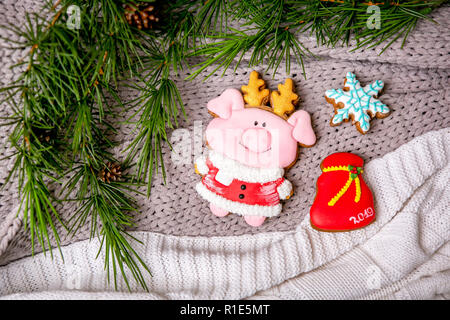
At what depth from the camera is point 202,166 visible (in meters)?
0.83

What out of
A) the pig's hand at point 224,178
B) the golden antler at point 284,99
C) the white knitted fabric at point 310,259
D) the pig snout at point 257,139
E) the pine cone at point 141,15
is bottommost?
the white knitted fabric at point 310,259

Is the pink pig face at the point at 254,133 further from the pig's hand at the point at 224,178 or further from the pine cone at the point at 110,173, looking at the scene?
the pine cone at the point at 110,173

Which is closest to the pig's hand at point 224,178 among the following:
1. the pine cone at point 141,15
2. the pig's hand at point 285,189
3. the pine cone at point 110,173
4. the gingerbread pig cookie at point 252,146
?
the gingerbread pig cookie at point 252,146

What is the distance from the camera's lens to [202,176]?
2.82 ft

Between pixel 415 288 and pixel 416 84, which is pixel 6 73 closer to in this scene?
pixel 416 84

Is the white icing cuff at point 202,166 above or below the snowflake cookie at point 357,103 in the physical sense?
below

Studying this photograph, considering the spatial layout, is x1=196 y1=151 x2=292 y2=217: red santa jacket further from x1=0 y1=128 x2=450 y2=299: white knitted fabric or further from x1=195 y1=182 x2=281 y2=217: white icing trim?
x1=0 y1=128 x2=450 y2=299: white knitted fabric

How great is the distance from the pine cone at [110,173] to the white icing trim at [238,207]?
0.19 meters

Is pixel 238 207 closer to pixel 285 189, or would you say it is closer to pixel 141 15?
pixel 285 189

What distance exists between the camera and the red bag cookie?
813 mm

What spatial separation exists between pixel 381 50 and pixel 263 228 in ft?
1.62

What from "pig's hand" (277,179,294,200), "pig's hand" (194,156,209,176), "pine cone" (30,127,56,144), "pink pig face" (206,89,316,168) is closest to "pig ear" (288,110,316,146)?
"pink pig face" (206,89,316,168)

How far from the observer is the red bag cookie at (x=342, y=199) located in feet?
2.67
